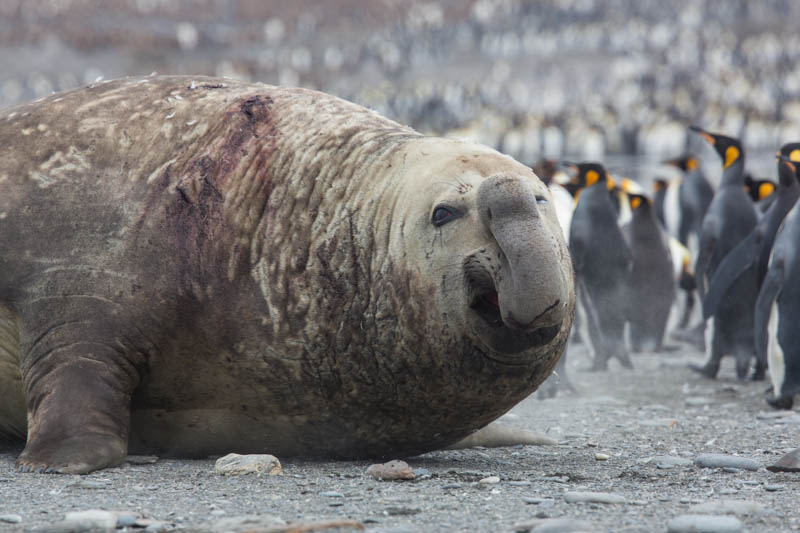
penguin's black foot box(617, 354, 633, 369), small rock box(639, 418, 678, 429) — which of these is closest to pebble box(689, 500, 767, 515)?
small rock box(639, 418, 678, 429)

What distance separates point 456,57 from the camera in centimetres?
7594

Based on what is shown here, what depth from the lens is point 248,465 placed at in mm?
3949

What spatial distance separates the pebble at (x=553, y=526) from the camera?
2.90m

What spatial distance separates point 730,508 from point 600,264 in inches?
282

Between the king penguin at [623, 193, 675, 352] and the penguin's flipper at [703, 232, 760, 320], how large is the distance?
2028mm

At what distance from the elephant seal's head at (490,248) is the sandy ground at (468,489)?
1.86ft

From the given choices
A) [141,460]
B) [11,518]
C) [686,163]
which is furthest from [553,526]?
[686,163]

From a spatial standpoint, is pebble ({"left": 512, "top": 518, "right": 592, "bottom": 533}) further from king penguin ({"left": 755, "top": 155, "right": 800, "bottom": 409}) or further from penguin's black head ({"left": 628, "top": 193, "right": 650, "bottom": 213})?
penguin's black head ({"left": 628, "top": 193, "right": 650, "bottom": 213})

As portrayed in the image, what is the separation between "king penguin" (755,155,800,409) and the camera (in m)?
7.01

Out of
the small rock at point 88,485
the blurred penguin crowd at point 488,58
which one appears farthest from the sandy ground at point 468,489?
the blurred penguin crowd at point 488,58

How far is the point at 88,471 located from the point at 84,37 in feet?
204

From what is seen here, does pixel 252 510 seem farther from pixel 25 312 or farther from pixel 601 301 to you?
pixel 601 301

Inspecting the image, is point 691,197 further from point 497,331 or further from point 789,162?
point 497,331

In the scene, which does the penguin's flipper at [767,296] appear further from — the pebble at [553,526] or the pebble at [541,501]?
the pebble at [553,526]
